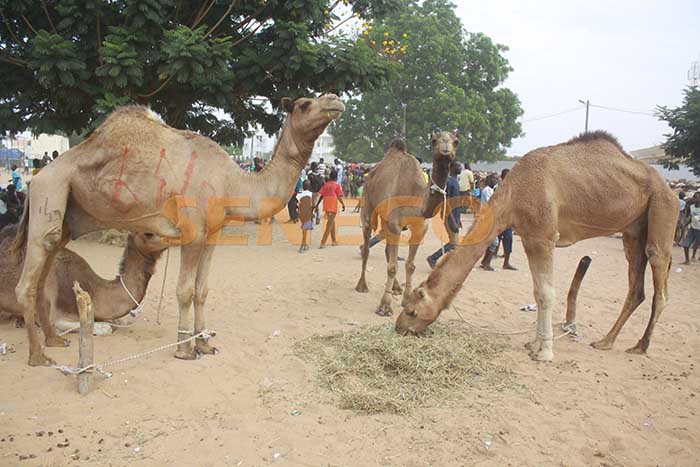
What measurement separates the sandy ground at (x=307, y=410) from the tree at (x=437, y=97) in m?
34.4

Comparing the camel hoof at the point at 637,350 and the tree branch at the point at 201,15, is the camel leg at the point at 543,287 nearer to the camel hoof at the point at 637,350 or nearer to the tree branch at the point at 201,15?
the camel hoof at the point at 637,350

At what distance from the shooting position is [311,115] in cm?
535

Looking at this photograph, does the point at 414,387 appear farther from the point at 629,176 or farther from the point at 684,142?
the point at 684,142

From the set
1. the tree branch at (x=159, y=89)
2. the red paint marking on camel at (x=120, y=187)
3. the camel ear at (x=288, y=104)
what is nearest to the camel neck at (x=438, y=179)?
the camel ear at (x=288, y=104)

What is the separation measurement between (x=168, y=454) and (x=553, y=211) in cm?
447

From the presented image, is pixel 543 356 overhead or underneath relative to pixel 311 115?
underneath

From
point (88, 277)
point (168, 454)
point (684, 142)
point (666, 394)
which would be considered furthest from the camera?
point (684, 142)

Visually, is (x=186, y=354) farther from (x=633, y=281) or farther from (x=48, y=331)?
(x=633, y=281)

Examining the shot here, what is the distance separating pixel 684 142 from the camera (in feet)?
61.5

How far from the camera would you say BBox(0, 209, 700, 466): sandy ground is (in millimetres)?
3871

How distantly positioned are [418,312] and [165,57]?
6737 millimetres

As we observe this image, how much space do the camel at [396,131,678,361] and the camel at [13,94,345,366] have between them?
2.06 m

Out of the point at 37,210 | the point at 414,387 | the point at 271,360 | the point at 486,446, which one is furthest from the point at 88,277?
the point at 486,446

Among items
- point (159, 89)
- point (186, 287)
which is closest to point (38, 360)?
point (186, 287)
